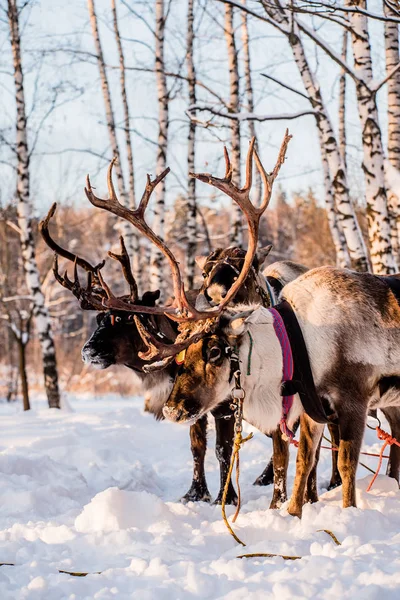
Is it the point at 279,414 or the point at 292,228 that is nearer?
the point at 279,414

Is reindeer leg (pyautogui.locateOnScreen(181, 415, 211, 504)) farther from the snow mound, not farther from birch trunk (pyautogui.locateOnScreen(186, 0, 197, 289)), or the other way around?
birch trunk (pyautogui.locateOnScreen(186, 0, 197, 289))

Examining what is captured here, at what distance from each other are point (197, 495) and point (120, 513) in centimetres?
145

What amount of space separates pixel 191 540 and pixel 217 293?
75.8 inches

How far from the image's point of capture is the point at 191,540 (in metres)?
3.09

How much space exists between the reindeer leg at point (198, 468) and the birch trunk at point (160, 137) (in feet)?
18.4

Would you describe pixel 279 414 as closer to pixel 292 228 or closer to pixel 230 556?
pixel 230 556

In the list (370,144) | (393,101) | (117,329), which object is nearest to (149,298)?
(117,329)

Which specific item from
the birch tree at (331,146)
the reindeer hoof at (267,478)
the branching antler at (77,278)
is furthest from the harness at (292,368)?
the birch tree at (331,146)

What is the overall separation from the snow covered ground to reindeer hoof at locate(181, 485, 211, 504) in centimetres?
20

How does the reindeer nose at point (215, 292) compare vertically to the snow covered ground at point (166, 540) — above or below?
above

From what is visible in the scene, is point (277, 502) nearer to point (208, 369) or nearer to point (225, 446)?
point (225, 446)

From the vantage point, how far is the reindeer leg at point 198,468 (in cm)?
468

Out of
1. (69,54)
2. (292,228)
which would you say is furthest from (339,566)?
(292,228)

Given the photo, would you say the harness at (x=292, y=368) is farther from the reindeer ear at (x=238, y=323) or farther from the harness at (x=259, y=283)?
the harness at (x=259, y=283)
